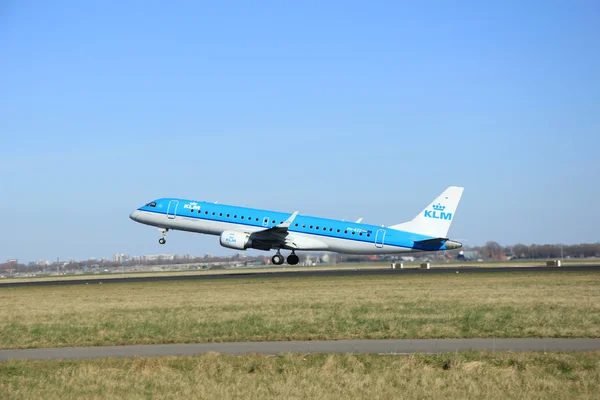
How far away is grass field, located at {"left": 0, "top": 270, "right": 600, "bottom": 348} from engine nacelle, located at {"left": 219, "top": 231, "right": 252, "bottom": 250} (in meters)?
11.5

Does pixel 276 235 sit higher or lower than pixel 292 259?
higher

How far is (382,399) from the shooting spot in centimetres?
1205

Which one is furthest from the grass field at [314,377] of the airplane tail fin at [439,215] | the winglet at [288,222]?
the airplane tail fin at [439,215]

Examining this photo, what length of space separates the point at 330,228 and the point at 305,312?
29.3 meters

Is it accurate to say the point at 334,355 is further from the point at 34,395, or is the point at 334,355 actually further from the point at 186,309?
the point at 186,309

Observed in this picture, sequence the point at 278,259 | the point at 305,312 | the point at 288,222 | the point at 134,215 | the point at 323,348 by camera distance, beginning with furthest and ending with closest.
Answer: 1. the point at 134,215
2. the point at 278,259
3. the point at 288,222
4. the point at 305,312
5. the point at 323,348

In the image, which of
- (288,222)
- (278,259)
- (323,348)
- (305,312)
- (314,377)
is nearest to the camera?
(314,377)

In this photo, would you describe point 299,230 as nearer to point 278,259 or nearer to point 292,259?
point 278,259

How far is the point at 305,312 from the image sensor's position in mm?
25328

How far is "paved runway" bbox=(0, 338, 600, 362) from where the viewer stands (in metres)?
16.8

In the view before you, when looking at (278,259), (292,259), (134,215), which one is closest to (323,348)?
(278,259)

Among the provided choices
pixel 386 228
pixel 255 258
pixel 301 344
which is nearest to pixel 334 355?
pixel 301 344

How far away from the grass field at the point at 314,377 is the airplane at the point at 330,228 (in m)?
38.1

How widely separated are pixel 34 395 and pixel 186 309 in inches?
592
